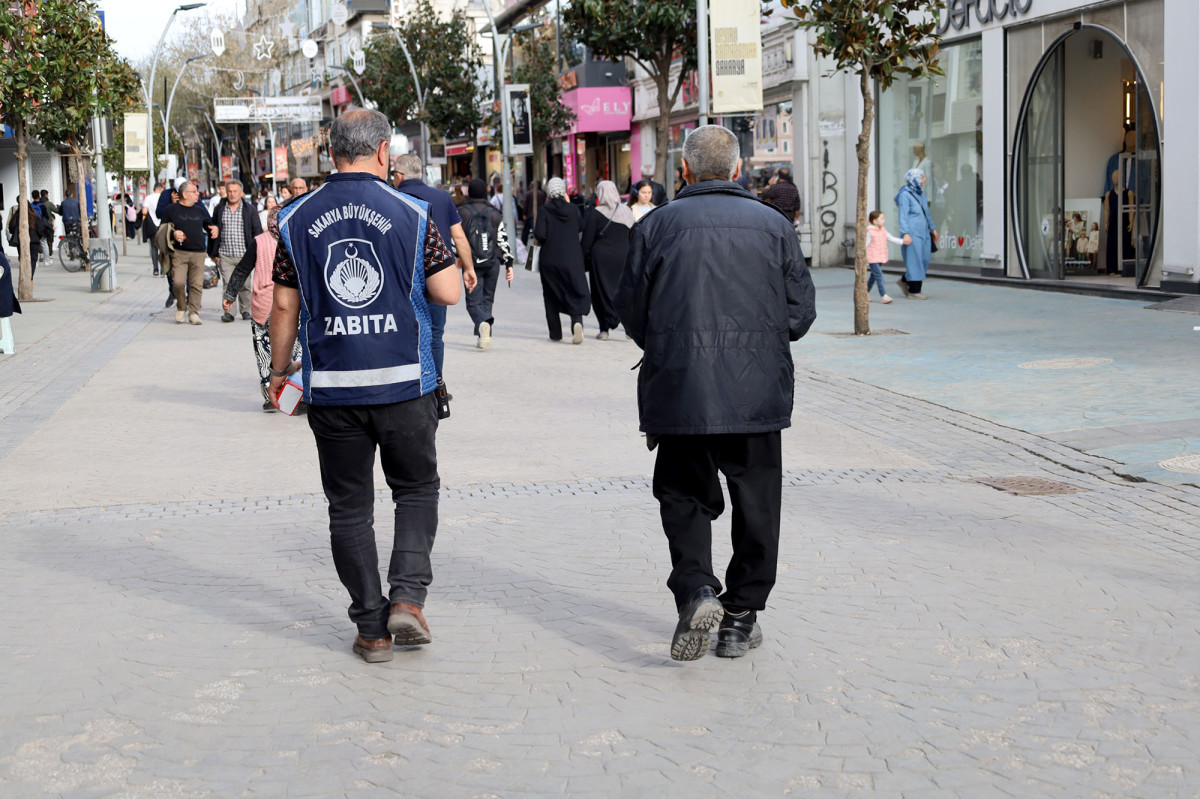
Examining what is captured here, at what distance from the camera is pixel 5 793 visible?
3873mm

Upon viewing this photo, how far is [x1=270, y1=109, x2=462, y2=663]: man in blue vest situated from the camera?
4.76m

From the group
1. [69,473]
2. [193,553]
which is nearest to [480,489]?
[193,553]

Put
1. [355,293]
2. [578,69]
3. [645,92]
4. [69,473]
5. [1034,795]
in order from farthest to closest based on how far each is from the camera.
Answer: [578,69] < [645,92] < [69,473] < [355,293] < [1034,795]

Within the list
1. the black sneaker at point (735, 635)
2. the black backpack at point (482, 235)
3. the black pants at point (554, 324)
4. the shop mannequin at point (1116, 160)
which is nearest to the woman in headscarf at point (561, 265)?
the black pants at point (554, 324)

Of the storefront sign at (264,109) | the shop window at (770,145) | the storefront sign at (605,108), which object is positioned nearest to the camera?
the shop window at (770,145)

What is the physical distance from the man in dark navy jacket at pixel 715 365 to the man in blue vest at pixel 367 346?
705mm

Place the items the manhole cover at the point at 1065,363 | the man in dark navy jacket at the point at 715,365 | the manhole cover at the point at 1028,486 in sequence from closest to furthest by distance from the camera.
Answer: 1. the man in dark navy jacket at the point at 715,365
2. the manhole cover at the point at 1028,486
3. the manhole cover at the point at 1065,363

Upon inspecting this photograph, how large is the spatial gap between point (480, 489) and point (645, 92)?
34.3m

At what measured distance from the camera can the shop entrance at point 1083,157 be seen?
65.6 feet

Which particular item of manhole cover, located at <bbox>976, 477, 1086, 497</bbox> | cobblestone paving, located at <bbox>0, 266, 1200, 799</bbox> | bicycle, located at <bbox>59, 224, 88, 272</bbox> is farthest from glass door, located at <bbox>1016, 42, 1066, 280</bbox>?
bicycle, located at <bbox>59, 224, 88, 272</bbox>

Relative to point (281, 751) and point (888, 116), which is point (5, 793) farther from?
point (888, 116)

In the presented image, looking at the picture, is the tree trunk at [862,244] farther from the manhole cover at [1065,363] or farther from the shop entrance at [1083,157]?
the shop entrance at [1083,157]

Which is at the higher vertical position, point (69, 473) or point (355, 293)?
point (355, 293)

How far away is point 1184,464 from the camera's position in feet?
26.6
